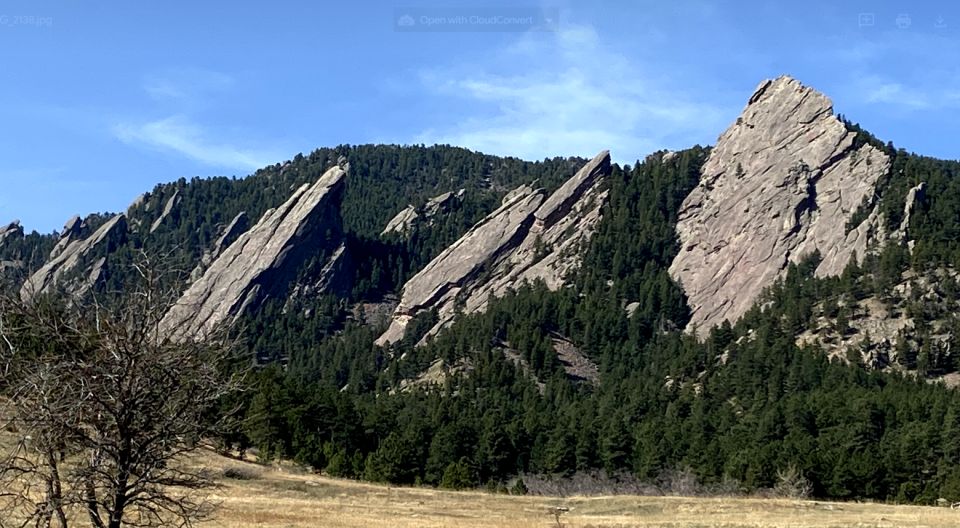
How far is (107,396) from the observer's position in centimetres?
1368

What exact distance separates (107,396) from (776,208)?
17435cm

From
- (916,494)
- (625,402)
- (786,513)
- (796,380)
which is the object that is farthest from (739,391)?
(786,513)

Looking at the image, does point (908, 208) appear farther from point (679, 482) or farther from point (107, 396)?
point (107, 396)

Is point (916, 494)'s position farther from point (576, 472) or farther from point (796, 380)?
point (796, 380)

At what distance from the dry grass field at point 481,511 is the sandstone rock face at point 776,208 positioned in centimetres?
11555

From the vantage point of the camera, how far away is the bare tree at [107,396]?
1329 centimetres

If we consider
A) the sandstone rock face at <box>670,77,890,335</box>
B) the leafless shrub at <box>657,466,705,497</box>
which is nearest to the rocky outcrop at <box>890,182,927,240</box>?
the sandstone rock face at <box>670,77,890,335</box>

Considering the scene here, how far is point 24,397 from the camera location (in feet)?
44.3

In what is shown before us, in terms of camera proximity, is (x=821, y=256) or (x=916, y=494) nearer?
(x=916, y=494)

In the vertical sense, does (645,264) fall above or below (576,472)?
above

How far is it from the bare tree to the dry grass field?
17.9 m

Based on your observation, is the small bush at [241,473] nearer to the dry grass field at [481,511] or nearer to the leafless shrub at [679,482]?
the dry grass field at [481,511]

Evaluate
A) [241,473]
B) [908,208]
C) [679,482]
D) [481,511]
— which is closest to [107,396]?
[481,511]

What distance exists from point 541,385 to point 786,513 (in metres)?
108
